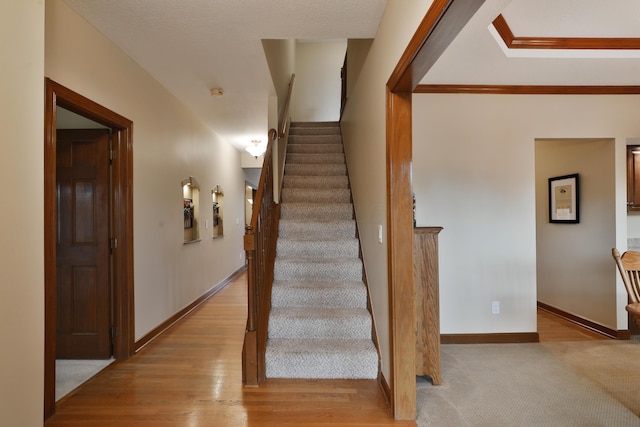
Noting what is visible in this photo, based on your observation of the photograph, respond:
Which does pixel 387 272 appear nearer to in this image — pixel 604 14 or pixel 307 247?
pixel 307 247

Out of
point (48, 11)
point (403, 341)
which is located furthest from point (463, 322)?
point (48, 11)

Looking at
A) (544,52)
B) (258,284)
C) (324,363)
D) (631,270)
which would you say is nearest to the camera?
(631,270)

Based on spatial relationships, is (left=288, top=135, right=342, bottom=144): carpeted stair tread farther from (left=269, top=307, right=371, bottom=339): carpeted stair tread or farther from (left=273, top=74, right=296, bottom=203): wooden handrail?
(left=269, top=307, right=371, bottom=339): carpeted stair tread

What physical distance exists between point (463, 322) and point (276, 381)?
75.1 inches

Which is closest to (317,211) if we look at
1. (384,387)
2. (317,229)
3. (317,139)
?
(317,229)

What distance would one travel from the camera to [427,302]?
2408 mm

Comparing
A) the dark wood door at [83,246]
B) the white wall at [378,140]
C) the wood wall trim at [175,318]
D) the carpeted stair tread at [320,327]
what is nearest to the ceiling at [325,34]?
the white wall at [378,140]

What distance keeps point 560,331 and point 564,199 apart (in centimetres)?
150

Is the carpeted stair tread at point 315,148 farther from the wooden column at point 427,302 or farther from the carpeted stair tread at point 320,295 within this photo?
the wooden column at point 427,302

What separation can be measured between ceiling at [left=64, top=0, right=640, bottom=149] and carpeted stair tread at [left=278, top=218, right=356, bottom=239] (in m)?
Result: 1.53

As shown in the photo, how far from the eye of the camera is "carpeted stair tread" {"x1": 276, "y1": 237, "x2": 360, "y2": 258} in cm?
333

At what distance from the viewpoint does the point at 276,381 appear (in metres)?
2.46

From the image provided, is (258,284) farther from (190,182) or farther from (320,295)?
(190,182)

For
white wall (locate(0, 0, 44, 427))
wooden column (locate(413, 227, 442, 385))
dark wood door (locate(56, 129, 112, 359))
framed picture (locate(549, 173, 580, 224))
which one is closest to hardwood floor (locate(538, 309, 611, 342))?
framed picture (locate(549, 173, 580, 224))
